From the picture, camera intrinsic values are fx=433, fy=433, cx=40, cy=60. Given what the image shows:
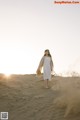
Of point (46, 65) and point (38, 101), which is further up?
point (46, 65)

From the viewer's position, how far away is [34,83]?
62.8 ft

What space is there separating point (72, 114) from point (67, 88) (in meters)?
2.49

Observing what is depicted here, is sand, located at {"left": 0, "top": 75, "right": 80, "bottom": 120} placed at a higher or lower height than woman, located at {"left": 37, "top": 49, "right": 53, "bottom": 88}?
lower

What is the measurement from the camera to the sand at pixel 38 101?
13.2 metres

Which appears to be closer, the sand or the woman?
the sand

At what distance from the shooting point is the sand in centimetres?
1325

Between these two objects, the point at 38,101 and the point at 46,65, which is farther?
the point at 46,65

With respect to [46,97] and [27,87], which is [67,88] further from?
[27,87]

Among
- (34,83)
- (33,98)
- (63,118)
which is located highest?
(34,83)

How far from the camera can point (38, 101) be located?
15086 millimetres

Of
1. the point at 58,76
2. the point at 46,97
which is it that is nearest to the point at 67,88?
the point at 46,97

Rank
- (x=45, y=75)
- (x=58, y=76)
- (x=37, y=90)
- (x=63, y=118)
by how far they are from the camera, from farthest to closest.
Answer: (x=58, y=76) < (x=45, y=75) < (x=37, y=90) < (x=63, y=118)

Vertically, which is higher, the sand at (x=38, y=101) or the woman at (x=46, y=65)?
the woman at (x=46, y=65)

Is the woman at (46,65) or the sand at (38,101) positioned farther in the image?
the woman at (46,65)
